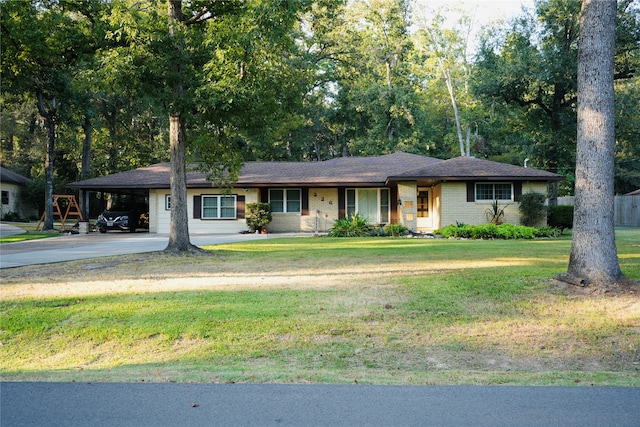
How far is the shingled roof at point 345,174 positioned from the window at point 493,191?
0.68m

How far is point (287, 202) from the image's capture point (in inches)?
1054

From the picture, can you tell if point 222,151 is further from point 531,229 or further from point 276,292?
point 531,229

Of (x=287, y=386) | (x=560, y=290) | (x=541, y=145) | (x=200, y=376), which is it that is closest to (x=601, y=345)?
(x=560, y=290)

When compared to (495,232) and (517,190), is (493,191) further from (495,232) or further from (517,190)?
(495,232)

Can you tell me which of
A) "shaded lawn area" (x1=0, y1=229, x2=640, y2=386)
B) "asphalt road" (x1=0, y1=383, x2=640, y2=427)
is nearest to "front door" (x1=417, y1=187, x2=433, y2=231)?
"shaded lawn area" (x1=0, y1=229, x2=640, y2=386)

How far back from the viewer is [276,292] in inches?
351

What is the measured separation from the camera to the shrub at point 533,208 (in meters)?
22.5

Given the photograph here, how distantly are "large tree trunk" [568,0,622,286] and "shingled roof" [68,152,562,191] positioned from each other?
46.4 ft

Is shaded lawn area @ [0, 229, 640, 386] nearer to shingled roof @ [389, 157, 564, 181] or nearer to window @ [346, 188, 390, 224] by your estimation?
shingled roof @ [389, 157, 564, 181]

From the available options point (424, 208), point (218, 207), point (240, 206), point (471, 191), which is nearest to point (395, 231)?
point (471, 191)

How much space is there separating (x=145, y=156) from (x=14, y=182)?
381 inches

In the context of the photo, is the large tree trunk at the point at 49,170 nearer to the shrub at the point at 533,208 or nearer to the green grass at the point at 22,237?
the green grass at the point at 22,237

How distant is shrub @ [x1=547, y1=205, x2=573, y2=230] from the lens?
2359 centimetres

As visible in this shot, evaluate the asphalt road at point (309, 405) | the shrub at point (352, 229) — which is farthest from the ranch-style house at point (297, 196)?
the asphalt road at point (309, 405)
